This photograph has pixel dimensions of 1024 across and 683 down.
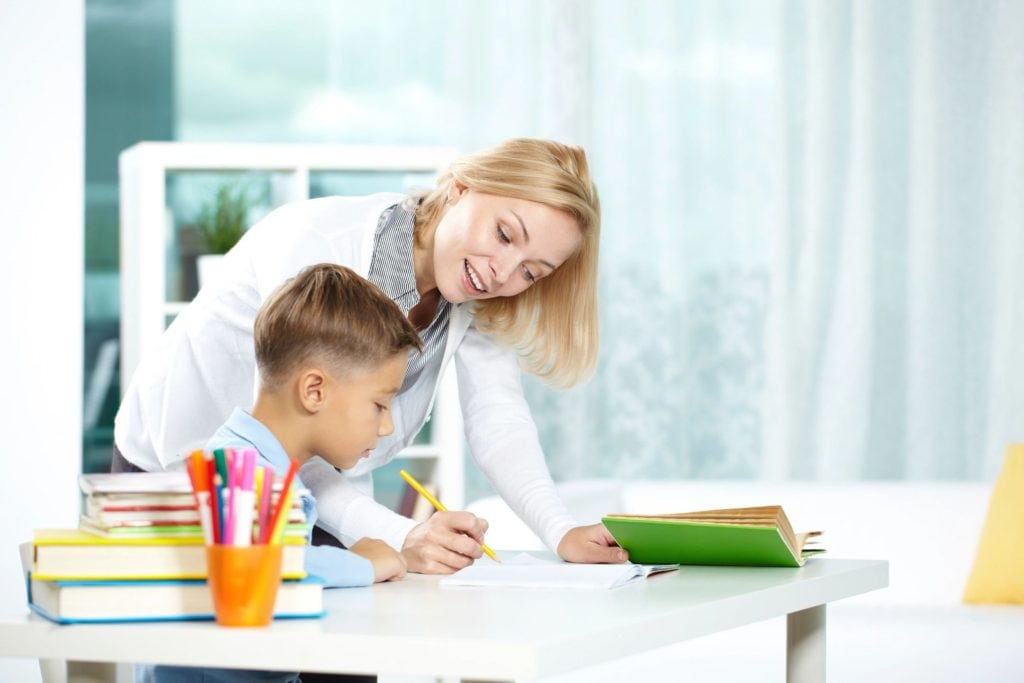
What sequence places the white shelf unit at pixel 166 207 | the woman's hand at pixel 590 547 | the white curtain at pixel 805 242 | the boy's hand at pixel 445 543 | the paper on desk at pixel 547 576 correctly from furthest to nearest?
1. the white curtain at pixel 805 242
2. the white shelf unit at pixel 166 207
3. the woman's hand at pixel 590 547
4. the boy's hand at pixel 445 543
5. the paper on desk at pixel 547 576

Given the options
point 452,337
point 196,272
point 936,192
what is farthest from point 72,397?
point 936,192

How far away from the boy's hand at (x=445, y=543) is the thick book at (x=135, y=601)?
390 millimetres

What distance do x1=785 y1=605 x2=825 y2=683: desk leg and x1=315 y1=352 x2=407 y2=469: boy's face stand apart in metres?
0.56

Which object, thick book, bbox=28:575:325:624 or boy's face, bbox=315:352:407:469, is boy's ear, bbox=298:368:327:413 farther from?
thick book, bbox=28:575:325:624

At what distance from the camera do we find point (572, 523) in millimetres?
1633

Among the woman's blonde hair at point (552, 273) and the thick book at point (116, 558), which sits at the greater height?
the woman's blonde hair at point (552, 273)

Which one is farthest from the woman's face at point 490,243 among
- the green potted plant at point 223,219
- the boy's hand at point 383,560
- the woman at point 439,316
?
the green potted plant at point 223,219

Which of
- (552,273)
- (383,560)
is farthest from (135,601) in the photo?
(552,273)

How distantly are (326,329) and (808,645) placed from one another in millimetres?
683

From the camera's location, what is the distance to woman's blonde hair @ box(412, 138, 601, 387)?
66.0 inches

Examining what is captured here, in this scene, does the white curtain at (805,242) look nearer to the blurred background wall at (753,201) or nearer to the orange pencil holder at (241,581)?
the blurred background wall at (753,201)

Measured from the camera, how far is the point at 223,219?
369cm

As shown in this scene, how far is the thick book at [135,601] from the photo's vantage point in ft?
3.24

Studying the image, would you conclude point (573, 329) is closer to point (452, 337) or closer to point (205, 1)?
point (452, 337)
